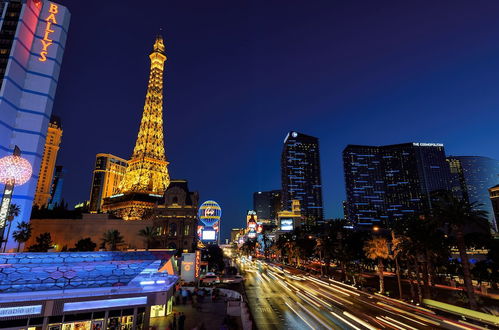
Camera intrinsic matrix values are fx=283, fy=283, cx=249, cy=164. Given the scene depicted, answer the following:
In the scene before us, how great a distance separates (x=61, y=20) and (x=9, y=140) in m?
29.1

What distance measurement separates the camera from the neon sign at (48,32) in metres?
59.3

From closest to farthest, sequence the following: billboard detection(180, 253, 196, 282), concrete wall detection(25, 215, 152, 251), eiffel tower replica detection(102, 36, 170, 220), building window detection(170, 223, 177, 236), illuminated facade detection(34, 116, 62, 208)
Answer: billboard detection(180, 253, 196, 282) < concrete wall detection(25, 215, 152, 251) < building window detection(170, 223, 177, 236) < eiffel tower replica detection(102, 36, 170, 220) < illuminated facade detection(34, 116, 62, 208)

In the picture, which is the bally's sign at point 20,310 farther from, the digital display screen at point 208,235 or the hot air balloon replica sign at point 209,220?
the digital display screen at point 208,235

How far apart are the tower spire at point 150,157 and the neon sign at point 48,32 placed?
62.7 metres

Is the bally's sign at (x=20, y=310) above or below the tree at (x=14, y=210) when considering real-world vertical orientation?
below

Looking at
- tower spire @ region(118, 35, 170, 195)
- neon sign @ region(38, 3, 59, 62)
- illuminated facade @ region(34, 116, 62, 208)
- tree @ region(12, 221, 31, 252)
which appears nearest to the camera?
tree @ region(12, 221, 31, 252)

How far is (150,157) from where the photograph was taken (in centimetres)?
12031

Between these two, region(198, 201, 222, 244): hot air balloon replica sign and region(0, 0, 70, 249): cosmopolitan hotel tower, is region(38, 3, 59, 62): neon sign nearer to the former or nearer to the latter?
region(0, 0, 70, 249): cosmopolitan hotel tower

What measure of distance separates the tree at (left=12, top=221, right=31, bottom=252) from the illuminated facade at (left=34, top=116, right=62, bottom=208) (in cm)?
13268

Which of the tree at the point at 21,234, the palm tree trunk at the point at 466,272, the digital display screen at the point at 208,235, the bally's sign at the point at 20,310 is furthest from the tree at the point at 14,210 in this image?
the palm tree trunk at the point at 466,272

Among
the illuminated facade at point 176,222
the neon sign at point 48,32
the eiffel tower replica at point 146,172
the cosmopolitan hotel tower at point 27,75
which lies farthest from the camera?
the eiffel tower replica at point 146,172

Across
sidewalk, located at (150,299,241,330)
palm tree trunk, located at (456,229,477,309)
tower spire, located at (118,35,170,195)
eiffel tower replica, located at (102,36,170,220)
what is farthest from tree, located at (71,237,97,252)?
palm tree trunk, located at (456,229,477,309)

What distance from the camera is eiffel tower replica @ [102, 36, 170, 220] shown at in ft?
368

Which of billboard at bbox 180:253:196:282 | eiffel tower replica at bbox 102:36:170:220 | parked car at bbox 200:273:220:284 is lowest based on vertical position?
parked car at bbox 200:273:220:284
